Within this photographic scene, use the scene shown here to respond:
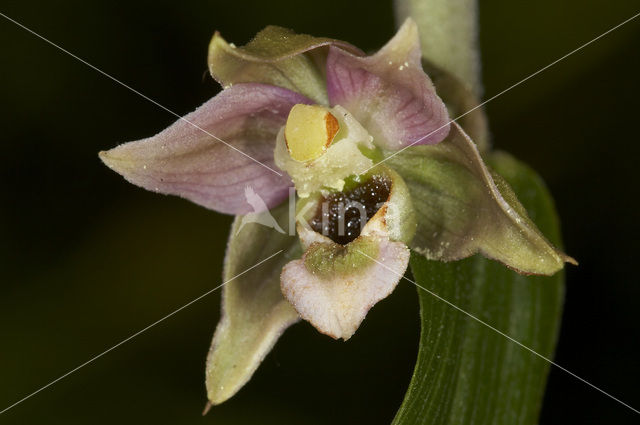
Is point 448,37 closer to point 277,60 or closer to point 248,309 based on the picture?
point 277,60

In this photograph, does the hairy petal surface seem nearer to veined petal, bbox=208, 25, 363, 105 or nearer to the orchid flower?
the orchid flower

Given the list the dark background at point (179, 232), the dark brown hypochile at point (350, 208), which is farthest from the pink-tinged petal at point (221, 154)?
the dark background at point (179, 232)

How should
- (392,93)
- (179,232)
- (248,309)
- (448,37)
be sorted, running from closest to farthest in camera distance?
(392,93)
(248,309)
(448,37)
(179,232)

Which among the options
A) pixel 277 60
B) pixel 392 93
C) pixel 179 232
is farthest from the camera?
pixel 179 232

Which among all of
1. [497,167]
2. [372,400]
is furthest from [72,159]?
[497,167]

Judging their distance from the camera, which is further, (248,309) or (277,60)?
(248,309)

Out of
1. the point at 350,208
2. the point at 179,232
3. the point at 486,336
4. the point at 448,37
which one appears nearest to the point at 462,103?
the point at 448,37

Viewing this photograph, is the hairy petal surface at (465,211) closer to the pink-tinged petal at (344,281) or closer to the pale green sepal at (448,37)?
the pink-tinged petal at (344,281)
